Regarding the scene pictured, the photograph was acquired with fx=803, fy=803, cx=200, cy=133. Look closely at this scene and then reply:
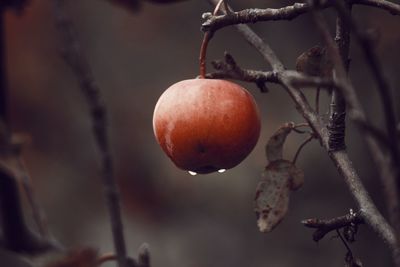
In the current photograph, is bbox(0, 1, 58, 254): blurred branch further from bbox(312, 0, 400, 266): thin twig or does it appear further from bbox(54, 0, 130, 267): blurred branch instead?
bbox(312, 0, 400, 266): thin twig

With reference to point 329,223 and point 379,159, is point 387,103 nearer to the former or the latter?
point 379,159

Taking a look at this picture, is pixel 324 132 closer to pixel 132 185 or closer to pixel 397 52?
pixel 397 52

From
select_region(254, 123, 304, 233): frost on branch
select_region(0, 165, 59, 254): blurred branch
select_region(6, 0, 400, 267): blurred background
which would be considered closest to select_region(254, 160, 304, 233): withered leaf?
select_region(254, 123, 304, 233): frost on branch

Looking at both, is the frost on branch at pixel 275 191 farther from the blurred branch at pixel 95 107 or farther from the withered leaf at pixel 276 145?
the blurred branch at pixel 95 107

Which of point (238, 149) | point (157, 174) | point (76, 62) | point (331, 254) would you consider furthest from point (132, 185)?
point (76, 62)

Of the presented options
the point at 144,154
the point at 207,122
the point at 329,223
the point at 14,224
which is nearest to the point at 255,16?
the point at 207,122

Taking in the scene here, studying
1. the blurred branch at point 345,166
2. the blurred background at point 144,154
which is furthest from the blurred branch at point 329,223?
the blurred background at point 144,154
